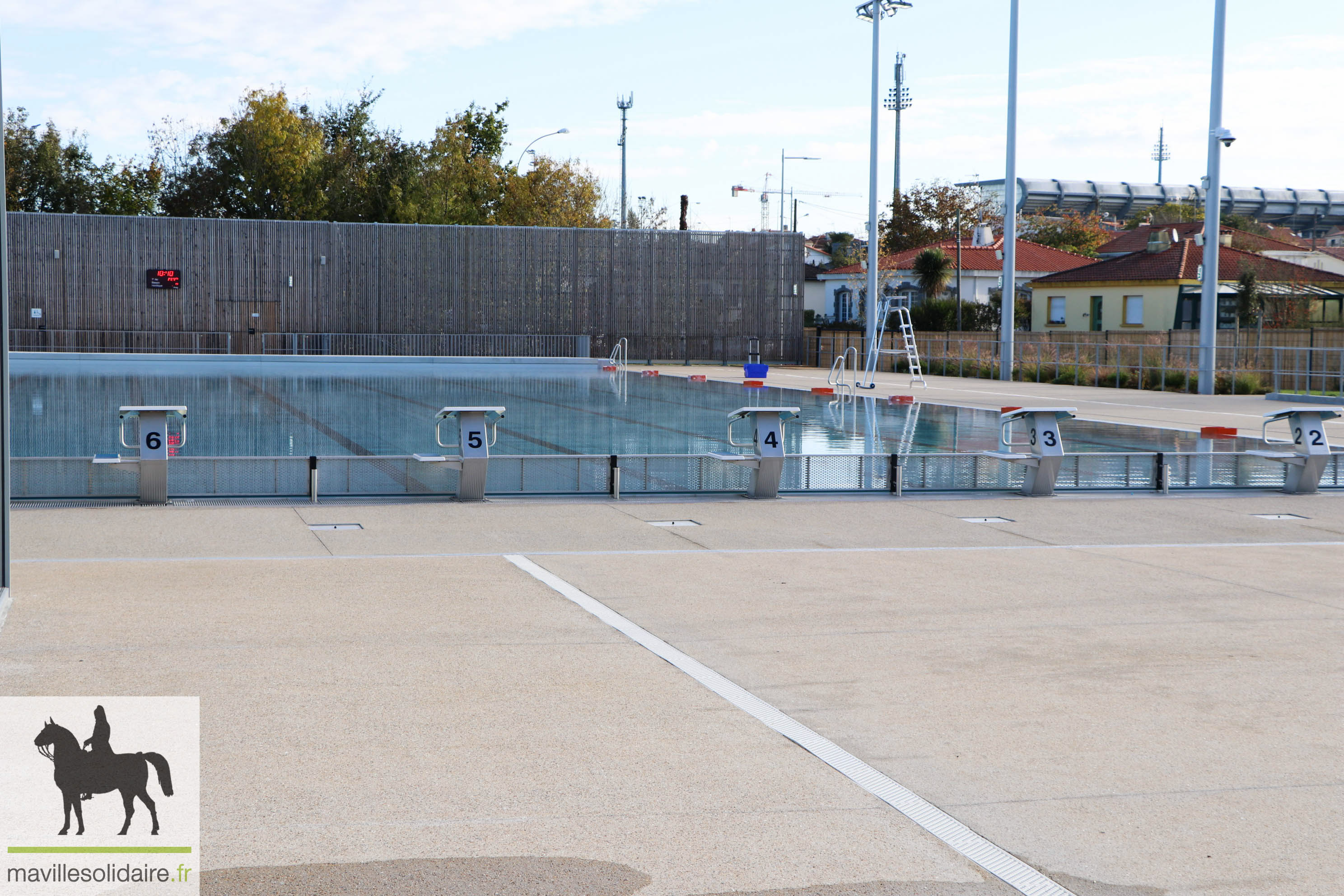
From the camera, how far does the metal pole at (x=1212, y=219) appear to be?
1272 inches

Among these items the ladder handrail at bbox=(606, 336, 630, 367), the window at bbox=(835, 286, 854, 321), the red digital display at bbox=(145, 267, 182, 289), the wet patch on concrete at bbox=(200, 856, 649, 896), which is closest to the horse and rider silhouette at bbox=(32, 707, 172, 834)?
the wet patch on concrete at bbox=(200, 856, 649, 896)

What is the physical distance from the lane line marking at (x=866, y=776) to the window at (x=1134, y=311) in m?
49.2

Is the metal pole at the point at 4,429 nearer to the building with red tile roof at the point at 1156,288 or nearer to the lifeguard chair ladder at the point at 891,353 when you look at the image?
the lifeguard chair ladder at the point at 891,353

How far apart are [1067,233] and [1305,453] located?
72.0 meters

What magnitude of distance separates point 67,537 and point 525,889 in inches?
289

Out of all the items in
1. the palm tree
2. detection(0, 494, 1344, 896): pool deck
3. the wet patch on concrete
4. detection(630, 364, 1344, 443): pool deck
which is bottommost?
the wet patch on concrete

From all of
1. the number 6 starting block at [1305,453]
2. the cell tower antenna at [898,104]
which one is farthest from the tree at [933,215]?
the number 6 starting block at [1305,453]

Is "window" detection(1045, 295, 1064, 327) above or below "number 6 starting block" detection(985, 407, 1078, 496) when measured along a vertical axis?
above

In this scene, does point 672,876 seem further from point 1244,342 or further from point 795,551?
point 1244,342

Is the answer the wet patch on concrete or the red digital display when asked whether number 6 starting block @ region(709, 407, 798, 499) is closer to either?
the wet patch on concrete

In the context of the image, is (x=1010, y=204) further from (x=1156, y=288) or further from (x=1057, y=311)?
(x=1057, y=311)

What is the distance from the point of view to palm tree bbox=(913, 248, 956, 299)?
61.8 m

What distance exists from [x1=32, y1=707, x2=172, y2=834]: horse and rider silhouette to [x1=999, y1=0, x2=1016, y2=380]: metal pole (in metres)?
35.8

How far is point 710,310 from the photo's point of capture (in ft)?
186
